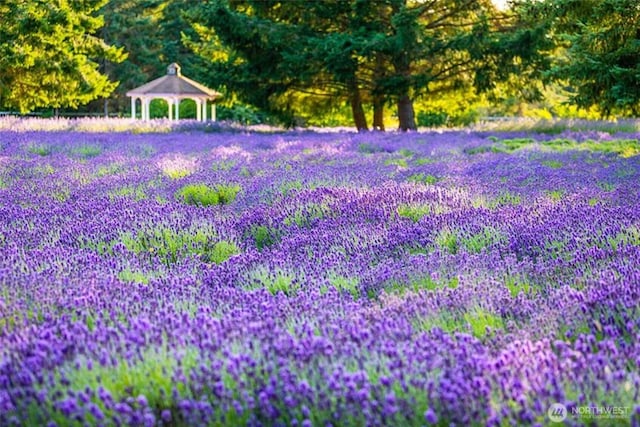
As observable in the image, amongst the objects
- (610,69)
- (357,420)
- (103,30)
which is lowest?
(357,420)

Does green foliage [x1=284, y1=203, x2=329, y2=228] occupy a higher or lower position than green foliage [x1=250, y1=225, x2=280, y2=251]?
higher

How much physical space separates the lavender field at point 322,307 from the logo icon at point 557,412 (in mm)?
13

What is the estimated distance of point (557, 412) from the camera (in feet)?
6.11

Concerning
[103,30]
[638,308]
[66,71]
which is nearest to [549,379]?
[638,308]

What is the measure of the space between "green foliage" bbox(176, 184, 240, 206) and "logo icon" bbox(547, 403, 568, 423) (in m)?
4.55

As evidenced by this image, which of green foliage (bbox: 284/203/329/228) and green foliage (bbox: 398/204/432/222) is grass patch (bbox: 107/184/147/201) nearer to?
green foliage (bbox: 284/203/329/228)

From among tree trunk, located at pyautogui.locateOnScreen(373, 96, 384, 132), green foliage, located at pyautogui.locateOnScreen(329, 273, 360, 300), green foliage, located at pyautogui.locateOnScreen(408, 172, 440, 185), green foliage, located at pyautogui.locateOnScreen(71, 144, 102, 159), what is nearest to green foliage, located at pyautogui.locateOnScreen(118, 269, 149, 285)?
green foliage, located at pyautogui.locateOnScreen(329, 273, 360, 300)

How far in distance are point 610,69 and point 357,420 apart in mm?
10407

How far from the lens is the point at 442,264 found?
3459 millimetres

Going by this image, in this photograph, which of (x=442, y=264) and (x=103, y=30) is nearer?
(x=442, y=264)

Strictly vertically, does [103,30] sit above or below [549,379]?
above

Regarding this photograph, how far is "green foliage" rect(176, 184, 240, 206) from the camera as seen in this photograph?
20.3 ft

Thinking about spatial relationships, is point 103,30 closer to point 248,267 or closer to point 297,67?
point 297,67

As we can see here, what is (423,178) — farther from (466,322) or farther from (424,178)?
(466,322)
